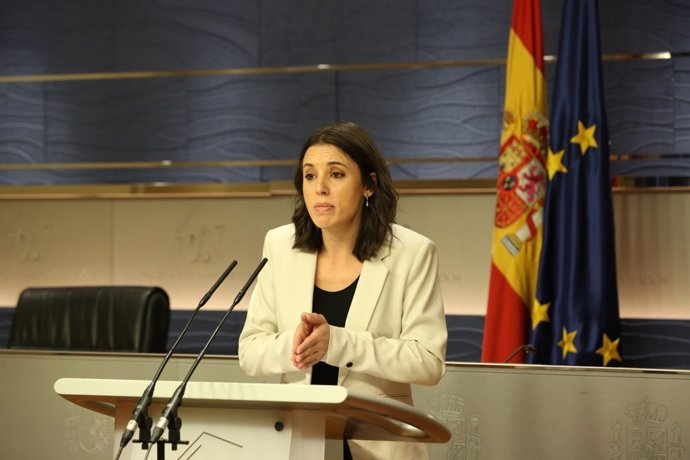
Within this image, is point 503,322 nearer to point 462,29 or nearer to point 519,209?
point 519,209

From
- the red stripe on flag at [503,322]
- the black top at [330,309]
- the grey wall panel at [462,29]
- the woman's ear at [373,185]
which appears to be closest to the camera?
the black top at [330,309]

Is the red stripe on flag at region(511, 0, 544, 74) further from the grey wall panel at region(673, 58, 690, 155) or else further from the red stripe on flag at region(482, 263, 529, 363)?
the red stripe on flag at region(482, 263, 529, 363)

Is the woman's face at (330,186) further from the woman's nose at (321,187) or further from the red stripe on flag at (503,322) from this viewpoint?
the red stripe on flag at (503,322)

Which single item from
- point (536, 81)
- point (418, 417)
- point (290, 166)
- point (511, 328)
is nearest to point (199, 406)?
point (418, 417)

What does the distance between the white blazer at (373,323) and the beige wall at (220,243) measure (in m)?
3.17

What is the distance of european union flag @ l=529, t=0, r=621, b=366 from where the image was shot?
4.67 meters

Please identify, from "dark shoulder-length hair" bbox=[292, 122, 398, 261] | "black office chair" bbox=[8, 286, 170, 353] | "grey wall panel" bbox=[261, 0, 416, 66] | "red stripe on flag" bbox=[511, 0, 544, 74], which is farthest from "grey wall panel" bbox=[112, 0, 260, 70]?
"dark shoulder-length hair" bbox=[292, 122, 398, 261]

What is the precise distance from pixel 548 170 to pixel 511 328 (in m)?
0.83

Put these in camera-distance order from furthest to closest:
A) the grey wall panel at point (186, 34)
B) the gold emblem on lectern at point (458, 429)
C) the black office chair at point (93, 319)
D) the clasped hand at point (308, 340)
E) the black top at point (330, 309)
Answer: the grey wall panel at point (186, 34) → the black office chair at point (93, 319) → the gold emblem on lectern at point (458, 429) → the black top at point (330, 309) → the clasped hand at point (308, 340)

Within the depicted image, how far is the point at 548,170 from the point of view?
16.0ft

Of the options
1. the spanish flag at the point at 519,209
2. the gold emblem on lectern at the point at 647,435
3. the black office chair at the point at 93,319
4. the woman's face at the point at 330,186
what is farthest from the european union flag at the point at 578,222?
the woman's face at the point at 330,186

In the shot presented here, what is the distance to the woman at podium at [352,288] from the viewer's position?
213cm

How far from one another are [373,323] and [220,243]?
3.98 metres

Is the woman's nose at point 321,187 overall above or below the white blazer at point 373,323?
above
